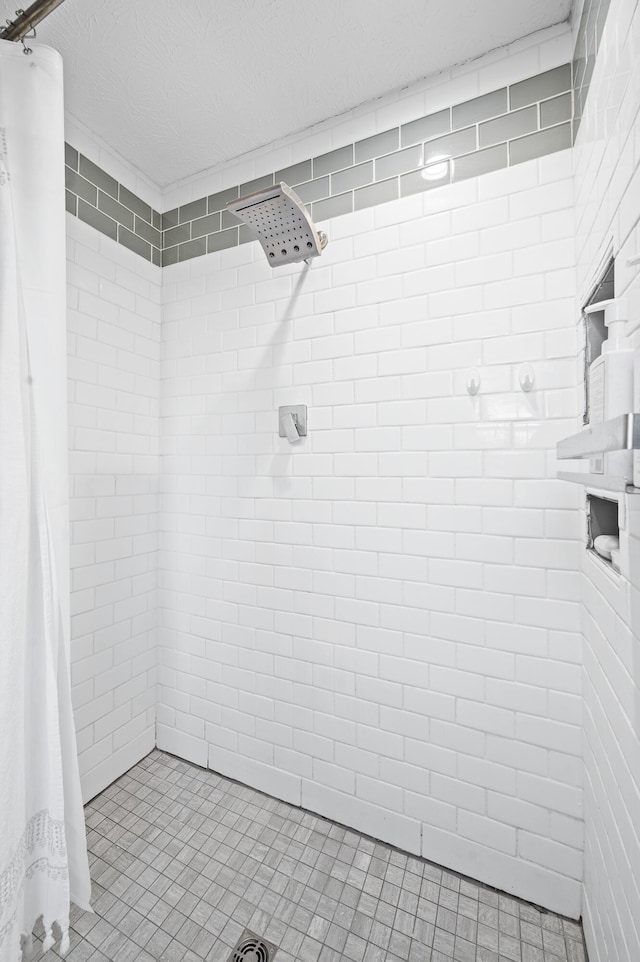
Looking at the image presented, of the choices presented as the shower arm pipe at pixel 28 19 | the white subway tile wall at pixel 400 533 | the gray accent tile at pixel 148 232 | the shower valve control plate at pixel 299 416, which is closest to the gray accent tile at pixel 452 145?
the white subway tile wall at pixel 400 533

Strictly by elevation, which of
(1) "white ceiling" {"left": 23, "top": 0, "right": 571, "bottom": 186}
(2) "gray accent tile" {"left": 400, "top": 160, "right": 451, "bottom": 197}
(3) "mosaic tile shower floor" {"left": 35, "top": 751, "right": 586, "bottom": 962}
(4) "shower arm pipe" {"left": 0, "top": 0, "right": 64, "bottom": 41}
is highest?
(1) "white ceiling" {"left": 23, "top": 0, "right": 571, "bottom": 186}

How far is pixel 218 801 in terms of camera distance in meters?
1.59

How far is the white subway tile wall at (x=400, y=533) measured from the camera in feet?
3.96

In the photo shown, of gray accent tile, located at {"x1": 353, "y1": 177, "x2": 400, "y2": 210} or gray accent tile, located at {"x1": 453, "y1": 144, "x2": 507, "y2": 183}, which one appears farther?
gray accent tile, located at {"x1": 353, "y1": 177, "x2": 400, "y2": 210}

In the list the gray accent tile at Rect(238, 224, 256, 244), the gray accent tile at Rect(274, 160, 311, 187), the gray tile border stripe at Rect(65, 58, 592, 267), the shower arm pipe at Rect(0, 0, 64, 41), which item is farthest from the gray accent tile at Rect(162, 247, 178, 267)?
the shower arm pipe at Rect(0, 0, 64, 41)

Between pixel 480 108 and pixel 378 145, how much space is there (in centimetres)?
33

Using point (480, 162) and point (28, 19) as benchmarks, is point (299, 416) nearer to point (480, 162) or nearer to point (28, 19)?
point (480, 162)

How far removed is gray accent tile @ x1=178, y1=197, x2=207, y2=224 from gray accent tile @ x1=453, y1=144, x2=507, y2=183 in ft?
3.43

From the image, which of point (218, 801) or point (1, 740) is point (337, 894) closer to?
point (218, 801)

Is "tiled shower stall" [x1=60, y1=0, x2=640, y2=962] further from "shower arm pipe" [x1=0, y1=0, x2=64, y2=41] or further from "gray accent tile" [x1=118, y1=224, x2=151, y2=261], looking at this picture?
"shower arm pipe" [x1=0, y1=0, x2=64, y2=41]

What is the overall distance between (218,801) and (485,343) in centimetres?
187

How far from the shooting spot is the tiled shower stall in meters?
1.16

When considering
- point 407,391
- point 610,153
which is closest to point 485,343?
point 407,391

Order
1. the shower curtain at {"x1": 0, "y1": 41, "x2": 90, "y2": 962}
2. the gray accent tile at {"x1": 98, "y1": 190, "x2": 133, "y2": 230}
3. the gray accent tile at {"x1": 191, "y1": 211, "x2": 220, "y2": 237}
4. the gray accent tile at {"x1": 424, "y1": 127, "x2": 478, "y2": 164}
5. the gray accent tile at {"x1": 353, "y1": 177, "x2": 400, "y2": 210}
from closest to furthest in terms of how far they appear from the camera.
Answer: the shower curtain at {"x1": 0, "y1": 41, "x2": 90, "y2": 962}, the gray accent tile at {"x1": 424, "y1": 127, "x2": 478, "y2": 164}, the gray accent tile at {"x1": 353, "y1": 177, "x2": 400, "y2": 210}, the gray accent tile at {"x1": 98, "y1": 190, "x2": 133, "y2": 230}, the gray accent tile at {"x1": 191, "y1": 211, "x2": 220, "y2": 237}
